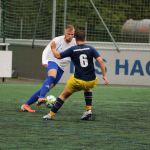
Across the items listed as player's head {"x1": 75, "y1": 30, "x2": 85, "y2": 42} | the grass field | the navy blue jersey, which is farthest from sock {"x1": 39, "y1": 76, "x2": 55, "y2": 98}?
player's head {"x1": 75, "y1": 30, "x2": 85, "y2": 42}

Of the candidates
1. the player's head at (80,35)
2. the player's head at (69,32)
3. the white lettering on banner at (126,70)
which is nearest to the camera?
the player's head at (80,35)

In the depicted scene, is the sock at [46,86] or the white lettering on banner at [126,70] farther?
the white lettering on banner at [126,70]

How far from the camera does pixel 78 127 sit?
11.5 metres

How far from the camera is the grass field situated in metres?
9.53

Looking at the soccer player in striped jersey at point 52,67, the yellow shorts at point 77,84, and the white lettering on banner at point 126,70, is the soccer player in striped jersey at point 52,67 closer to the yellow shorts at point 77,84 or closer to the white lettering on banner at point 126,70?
the yellow shorts at point 77,84

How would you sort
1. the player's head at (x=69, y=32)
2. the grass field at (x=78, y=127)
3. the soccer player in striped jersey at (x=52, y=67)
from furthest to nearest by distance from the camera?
1. the soccer player in striped jersey at (x=52, y=67)
2. the player's head at (x=69, y=32)
3. the grass field at (x=78, y=127)

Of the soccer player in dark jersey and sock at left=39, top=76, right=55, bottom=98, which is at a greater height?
the soccer player in dark jersey

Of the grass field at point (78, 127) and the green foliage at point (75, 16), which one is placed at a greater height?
the green foliage at point (75, 16)

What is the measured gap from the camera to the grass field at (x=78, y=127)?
953 centimetres

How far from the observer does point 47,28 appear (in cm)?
2512

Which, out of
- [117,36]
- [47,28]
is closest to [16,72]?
[47,28]

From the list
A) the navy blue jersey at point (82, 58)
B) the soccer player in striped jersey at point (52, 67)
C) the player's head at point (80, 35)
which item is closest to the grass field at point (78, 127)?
the soccer player in striped jersey at point (52, 67)

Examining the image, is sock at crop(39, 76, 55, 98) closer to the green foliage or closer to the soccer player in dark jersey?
the soccer player in dark jersey

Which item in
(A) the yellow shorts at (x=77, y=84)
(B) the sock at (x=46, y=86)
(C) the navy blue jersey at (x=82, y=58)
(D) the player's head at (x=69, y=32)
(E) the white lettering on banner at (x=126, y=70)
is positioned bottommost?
(E) the white lettering on banner at (x=126, y=70)
